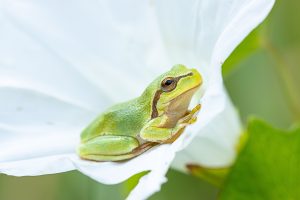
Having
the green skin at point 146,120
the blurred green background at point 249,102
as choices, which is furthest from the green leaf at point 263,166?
the blurred green background at point 249,102

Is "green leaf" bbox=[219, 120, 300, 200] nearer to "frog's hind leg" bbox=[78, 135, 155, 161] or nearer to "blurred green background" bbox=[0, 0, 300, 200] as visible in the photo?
"frog's hind leg" bbox=[78, 135, 155, 161]

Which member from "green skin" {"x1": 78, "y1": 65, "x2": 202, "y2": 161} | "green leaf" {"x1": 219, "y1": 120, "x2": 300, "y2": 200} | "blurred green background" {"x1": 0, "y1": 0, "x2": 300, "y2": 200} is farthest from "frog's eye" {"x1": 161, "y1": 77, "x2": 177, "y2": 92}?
"blurred green background" {"x1": 0, "y1": 0, "x2": 300, "y2": 200}

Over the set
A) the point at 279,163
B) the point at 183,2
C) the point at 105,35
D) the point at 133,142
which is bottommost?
the point at 279,163

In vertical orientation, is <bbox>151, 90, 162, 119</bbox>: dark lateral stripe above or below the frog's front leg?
above

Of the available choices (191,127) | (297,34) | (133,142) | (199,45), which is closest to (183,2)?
(199,45)

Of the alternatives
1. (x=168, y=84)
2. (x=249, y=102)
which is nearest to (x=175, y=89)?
(x=168, y=84)

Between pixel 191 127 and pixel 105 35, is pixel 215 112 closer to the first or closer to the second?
Result: pixel 191 127
